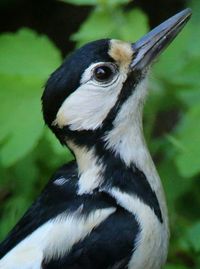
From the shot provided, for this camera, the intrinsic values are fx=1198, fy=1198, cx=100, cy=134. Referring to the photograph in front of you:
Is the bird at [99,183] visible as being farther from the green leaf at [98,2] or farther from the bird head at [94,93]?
the green leaf at [98,2]

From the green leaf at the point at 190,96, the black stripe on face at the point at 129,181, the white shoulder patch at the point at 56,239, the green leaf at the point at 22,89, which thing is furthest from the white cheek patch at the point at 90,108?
the green leaf at the point at 190,96

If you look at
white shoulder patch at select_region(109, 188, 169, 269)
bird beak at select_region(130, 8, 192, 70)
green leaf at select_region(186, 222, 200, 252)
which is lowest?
green leaf at select_region(186, 222, 200, 252)

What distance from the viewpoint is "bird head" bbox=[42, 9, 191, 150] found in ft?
12.2

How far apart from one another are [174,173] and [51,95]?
3.37 ft

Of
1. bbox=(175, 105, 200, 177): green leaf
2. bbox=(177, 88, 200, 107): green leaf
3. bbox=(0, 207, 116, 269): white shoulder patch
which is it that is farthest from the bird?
bbox=(177, 88, 200, 107): green leaf

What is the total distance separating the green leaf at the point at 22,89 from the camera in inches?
166

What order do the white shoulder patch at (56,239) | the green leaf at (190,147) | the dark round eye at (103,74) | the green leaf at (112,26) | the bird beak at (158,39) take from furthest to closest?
the green leaf at (112,26)
the green leaf at (190,147)
the bird beak at (158,39)
the dark round eye at (103,74)
the white shoulder patch at (56,239)

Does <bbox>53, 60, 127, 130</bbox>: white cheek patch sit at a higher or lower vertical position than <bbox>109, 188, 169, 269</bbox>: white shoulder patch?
higher

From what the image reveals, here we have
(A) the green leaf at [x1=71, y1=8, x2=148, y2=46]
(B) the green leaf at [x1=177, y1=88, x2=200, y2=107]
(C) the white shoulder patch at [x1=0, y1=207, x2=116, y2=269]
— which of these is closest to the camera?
(C) the white shoulder patch at [x1=0, y1=207, x2=116, y2=269]

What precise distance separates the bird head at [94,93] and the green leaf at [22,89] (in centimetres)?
40

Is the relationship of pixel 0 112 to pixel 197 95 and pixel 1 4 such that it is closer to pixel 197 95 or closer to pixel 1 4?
pixel 197 95

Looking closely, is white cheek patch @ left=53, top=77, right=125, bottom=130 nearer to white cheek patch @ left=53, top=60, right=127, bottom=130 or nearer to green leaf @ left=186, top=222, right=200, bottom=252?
white cheek patch @ left=53, top=60, right=127, bottom=130

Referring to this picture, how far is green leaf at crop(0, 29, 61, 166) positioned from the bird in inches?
15.0

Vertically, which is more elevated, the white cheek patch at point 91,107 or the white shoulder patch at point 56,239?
the white cheek patch at point 91,107
